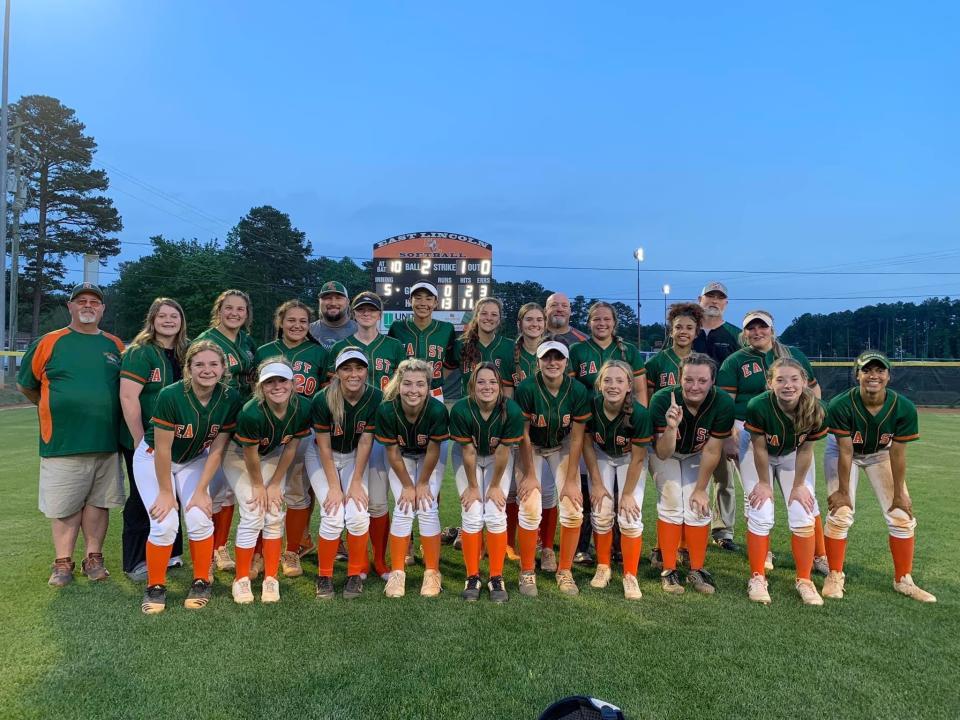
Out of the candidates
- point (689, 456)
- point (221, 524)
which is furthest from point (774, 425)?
point (221, 524)

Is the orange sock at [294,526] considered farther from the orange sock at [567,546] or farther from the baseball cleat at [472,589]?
the orange sock at [567,546]

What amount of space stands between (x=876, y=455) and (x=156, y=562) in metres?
4.35

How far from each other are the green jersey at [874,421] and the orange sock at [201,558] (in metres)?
3.81

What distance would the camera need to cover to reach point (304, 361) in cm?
411

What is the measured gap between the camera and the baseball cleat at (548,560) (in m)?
3.99

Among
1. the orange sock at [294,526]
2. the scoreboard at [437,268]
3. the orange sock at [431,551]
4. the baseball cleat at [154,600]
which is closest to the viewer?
the baseball cleat at [154,600]

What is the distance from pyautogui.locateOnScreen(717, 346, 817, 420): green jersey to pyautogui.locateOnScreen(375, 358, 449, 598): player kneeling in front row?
1985 millimetres

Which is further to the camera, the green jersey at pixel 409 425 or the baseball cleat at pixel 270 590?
the green jersey at pixel 409 425

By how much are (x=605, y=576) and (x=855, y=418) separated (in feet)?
5.91

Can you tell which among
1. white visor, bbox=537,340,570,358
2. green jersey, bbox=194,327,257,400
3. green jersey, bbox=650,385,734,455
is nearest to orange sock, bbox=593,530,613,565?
green jersey, bbox=650,385,734,455

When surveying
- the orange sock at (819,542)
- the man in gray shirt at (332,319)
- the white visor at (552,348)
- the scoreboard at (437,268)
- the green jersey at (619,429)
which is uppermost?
the scoreboard at (437,268)

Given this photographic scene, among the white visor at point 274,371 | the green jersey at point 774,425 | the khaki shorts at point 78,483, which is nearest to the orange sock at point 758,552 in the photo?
the green jersey at point 774,425

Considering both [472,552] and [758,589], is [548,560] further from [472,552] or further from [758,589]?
[758,589]

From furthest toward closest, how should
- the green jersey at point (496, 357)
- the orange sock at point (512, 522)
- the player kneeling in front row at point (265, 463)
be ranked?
the green jersey at point (496, 357)
the orange sock at point (512, 522)
the player kneeling in front row at point (265, 463)
